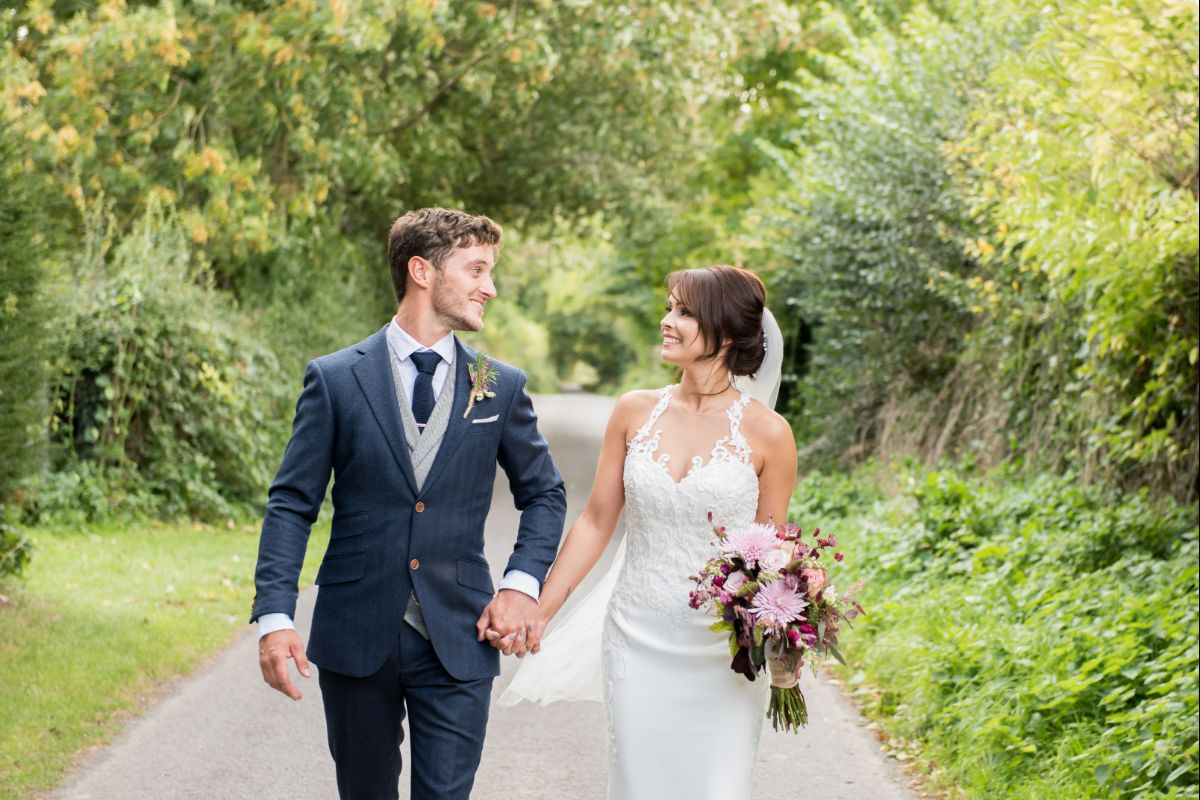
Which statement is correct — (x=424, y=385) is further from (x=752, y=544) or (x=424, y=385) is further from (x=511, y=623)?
(x=752, y=544)

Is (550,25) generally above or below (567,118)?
above

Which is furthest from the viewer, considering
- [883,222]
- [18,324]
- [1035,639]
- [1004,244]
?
[883,222]

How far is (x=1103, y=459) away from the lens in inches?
408

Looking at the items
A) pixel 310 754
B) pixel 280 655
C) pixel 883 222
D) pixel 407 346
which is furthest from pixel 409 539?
pixel 883 222

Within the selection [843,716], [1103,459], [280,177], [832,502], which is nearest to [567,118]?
[280,177]

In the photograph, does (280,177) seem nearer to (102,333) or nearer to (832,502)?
(102,333)

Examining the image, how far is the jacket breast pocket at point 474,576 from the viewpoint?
3867 millimetres

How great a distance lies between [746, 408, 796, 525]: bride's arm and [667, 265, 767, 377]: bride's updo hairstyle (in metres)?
0.23

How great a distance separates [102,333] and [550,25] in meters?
8.12

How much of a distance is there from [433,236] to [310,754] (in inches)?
147

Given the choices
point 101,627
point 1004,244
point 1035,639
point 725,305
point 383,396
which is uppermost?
point 725,305

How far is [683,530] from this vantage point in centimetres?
436

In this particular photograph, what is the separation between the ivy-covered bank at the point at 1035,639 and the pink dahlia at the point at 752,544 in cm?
240

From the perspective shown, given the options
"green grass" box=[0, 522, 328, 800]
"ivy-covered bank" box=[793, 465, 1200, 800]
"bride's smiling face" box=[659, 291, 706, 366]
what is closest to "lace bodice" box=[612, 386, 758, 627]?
"bride's smiling face" box=[659, 291, 706, 366]
